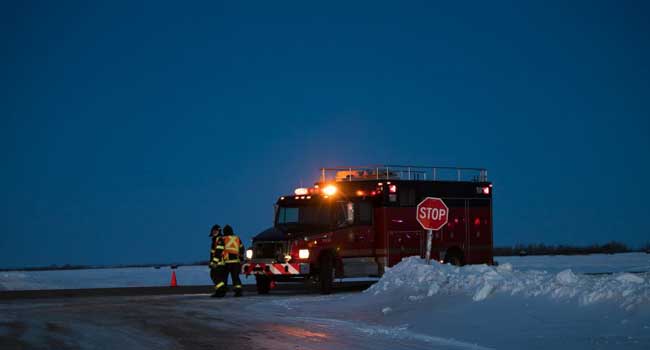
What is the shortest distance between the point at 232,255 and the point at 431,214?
5582mm

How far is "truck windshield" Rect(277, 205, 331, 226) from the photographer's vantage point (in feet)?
75.8

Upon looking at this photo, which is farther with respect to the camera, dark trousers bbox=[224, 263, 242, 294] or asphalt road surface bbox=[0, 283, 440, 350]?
dark trousers bbox=[224, 263, 242, 294]

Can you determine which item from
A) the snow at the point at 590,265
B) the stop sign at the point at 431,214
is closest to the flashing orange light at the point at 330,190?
the stop sign at the point at 431,214

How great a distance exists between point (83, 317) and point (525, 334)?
316 inches

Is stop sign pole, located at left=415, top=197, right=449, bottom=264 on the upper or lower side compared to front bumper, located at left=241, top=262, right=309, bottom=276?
upper

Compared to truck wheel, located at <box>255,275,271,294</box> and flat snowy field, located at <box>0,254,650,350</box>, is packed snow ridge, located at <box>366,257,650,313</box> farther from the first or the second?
truck wheel, located at <box>255,275,271,294</box>

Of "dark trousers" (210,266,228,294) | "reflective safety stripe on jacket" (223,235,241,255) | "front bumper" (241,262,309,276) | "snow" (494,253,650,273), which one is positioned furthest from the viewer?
"snow" (494,253,650,273)

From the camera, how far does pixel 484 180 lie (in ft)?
88.9

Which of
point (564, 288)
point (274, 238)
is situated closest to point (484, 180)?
point (274, 238)

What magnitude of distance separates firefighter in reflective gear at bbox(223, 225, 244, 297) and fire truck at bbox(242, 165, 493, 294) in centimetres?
99

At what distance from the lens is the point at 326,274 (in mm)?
22594

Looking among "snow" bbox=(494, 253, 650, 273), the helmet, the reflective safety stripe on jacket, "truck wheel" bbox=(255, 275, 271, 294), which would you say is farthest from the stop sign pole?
"snow" bbox=(494, 253, 650, 273)

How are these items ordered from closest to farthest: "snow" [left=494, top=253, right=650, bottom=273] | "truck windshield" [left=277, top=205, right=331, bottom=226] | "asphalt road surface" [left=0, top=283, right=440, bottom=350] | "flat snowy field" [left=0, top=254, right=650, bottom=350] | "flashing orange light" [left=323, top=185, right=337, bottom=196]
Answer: "flat snowy field" [left=0, top=254, right=650, bottom=350] < "asphalt road surface" [left=0, top=283, right=440, bottom=350] < "truck windshield" [left=277, top=205, right=331, bottom=226] < "flashing orange light" [left=323, top=185, right=337, bottom=196] < "snow" [left=494, top=253, right=650, bottom=273]

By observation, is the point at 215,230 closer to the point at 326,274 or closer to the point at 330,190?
the point at 326,274
